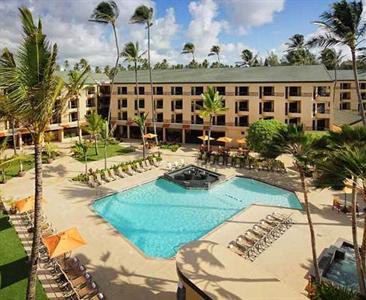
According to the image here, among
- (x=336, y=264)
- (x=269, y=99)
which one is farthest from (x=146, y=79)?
(x=336, y=264)

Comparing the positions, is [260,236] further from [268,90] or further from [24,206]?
[268,90]

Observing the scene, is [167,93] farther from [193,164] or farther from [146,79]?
[193,164]

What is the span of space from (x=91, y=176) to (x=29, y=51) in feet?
74.8

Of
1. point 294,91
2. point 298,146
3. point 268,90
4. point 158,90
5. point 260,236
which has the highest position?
point 158,90

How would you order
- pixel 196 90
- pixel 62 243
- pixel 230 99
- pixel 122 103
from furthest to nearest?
pixel 122 103, pixel 196 90, pixel 230 99, pixel 62 243

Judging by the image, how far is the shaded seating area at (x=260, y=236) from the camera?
1841 cm

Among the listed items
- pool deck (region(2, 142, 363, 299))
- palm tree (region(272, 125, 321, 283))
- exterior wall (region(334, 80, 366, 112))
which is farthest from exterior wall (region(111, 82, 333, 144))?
palm tree (region(272, 125, 321, 283))

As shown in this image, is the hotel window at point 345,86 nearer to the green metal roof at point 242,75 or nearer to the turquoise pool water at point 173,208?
the green metal roof at point 242,75

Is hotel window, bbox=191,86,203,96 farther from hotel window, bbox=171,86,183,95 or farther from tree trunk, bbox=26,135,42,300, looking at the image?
tree trunk, bbox=26,135,42,300

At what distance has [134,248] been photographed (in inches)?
745

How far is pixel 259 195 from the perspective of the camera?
29062 millimetres

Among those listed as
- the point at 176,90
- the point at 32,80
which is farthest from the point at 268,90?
the point at 32,80

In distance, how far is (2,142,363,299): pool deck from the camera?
15336mm

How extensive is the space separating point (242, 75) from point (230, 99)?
13.7 feet
